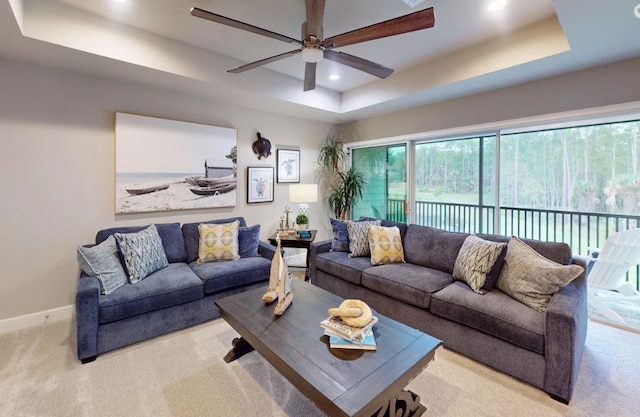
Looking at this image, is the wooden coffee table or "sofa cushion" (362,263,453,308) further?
"sofa cushion" (362,263,453,308)

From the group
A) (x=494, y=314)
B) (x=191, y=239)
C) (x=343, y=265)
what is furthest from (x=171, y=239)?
(x=494, y=314)

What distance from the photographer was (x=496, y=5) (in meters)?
2.35

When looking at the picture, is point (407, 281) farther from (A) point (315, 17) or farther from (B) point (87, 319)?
(B) point (87, 319)

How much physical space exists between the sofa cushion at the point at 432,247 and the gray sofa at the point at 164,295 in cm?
166

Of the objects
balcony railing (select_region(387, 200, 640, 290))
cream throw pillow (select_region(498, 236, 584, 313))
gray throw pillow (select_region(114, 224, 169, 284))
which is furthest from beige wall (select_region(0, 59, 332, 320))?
balcony railing (select_region(387, 200, 640, 290))

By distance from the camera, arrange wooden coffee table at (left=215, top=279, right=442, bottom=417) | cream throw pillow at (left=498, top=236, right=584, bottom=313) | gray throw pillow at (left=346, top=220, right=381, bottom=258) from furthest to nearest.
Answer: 1. gray throw pillow at (left=346, top=220, right=381, bottom=258)
2. cream throw pillow at (left=498, top=236, right=584, bottom=313)
3. wooden coffee table at (left=215, top=279, right=442, bottom=417)

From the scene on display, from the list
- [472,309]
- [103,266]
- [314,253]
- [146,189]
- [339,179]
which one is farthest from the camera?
[339,179]

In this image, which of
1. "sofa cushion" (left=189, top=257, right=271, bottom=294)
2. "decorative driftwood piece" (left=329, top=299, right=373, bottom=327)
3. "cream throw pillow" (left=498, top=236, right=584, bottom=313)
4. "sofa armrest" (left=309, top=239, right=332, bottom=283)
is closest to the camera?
"decorative driftwood piece" (left=329, top=299, right=373, bottom=327)

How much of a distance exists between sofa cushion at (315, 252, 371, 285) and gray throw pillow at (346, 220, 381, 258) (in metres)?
0.10

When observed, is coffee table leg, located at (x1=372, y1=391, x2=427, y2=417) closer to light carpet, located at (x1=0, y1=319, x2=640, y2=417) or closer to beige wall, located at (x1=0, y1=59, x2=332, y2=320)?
light carpet, located at (x1=0, y1=319, x2=640, y2=417)

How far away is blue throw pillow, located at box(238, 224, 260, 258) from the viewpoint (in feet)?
11.8

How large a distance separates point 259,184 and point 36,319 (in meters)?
A: 2.84

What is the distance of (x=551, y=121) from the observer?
311cm

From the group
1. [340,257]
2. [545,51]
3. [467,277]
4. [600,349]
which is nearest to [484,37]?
[545,51]
